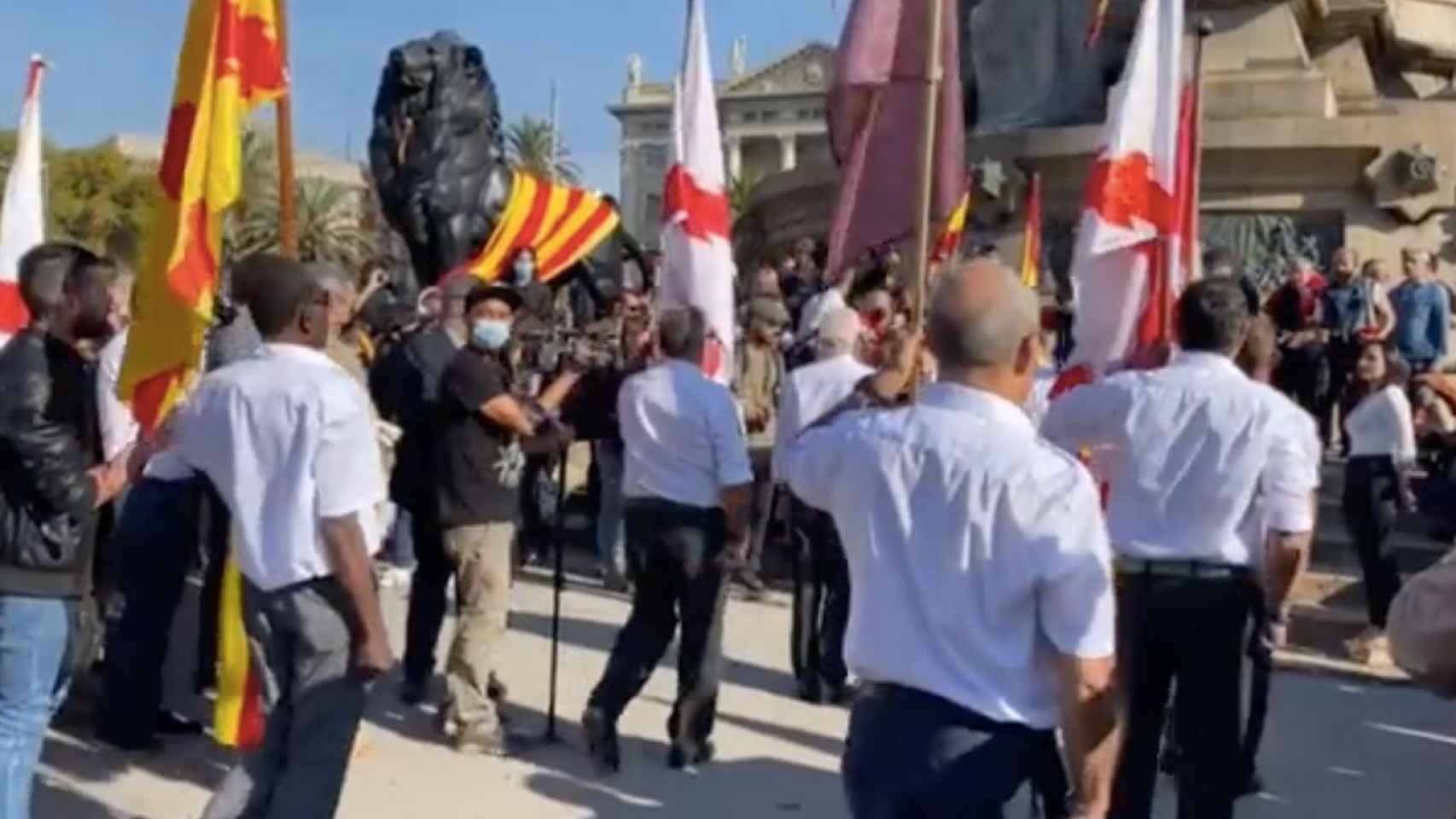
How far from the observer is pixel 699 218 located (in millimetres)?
9812

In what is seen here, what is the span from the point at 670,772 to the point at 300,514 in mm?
3032

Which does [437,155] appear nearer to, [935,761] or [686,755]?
[686,755]

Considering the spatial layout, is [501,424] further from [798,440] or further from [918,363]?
[798,440]

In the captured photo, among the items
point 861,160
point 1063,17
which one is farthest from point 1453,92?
point 861,160

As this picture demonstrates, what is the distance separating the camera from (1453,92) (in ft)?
79.9

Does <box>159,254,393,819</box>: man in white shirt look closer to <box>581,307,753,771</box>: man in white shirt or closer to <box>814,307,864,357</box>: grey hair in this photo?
<box>581,307,753,771</box>: man in white shirt

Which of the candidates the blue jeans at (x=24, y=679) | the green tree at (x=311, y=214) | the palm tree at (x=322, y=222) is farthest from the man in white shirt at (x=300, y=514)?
the palm tree at (x=322, y=222)

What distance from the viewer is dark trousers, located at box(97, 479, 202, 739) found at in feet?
28.1

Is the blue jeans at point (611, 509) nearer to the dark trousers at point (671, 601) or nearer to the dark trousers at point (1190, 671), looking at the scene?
the dark trousers at point (671, 601)

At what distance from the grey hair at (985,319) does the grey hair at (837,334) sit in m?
5.80

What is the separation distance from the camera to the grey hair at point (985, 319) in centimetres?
405

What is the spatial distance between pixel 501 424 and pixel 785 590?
5.64 m

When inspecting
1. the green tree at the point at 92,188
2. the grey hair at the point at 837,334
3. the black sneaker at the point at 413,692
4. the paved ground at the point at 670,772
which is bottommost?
the paved ground at the point at 670,772

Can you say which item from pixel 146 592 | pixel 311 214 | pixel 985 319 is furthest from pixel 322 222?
pixel 985 319
